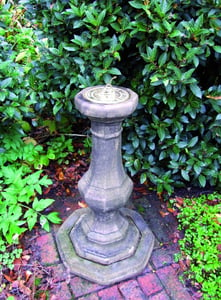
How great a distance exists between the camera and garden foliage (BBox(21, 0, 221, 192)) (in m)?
1.86

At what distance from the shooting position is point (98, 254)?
79.4 inches

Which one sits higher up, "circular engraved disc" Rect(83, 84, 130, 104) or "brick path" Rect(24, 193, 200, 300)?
"circular engraved disc" Rect(83, 84, 130, 104)

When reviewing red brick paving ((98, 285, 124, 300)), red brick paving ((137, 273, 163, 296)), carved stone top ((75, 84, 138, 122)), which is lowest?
red brick paving ((98, 285, 124, 300))

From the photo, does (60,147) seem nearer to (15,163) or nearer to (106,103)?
(15,163)

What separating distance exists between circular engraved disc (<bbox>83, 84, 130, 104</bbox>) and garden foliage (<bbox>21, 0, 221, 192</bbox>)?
0.38m

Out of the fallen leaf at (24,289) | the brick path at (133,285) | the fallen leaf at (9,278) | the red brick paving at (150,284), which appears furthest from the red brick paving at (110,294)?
the fallen leaf at (9,278)

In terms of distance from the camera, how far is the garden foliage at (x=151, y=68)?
1860 mm

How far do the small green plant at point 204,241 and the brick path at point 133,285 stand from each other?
0.39ft

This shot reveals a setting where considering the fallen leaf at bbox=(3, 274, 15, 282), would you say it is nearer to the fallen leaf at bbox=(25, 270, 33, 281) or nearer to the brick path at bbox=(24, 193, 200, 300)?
the fallen leaf at bbox=(25, 270, 33, 281)

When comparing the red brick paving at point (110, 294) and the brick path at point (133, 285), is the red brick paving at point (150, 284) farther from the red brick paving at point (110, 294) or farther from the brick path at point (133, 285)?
the red brick paving at point (110, 294)

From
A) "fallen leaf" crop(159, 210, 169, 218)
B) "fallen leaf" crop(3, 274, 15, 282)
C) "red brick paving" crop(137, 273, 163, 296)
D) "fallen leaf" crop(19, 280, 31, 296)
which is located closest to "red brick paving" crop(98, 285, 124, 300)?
"red brick paving" crop(137, 273, 163, 296)

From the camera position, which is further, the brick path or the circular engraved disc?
the brick path

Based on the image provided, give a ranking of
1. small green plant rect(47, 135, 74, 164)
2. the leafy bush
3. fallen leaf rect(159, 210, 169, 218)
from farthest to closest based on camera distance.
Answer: small green plant rect(47, 135, 74, 164) → fallen leaf rect(159, 210, 169, 218) → the leafy bush

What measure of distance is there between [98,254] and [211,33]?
181 cm
